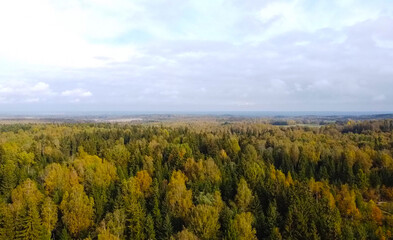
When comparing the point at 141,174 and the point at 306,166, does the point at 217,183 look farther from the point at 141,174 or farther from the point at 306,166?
the point at 306,166

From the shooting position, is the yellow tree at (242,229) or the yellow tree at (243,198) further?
the yellow tree at (243,198)

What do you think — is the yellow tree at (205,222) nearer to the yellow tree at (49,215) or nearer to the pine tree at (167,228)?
the pine tree at (167,228)

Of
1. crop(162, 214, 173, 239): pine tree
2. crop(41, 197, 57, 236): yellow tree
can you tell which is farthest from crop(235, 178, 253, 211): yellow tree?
crop(41, 197, 57, 236): yellow tree

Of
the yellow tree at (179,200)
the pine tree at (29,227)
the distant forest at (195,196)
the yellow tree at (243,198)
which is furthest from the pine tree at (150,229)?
the yellow tree at (243,198)

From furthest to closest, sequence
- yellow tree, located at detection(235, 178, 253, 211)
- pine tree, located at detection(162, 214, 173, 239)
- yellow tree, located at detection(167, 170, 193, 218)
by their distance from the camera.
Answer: yellow tree, located at detection(235, 178, 253, 211) < yellow tree, located at detection(167, 170, 193, 218) < pine tree, located at detection(162, 214, 173, 239)

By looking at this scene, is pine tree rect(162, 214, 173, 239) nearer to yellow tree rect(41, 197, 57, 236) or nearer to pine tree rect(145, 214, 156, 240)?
pine tree rect(145, 214, 156, 240)

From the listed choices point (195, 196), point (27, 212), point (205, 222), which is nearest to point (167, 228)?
point (205, 222)

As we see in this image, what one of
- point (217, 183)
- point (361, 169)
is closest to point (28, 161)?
point (217, 183)

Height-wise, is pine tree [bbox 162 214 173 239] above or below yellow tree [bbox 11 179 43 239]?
below
